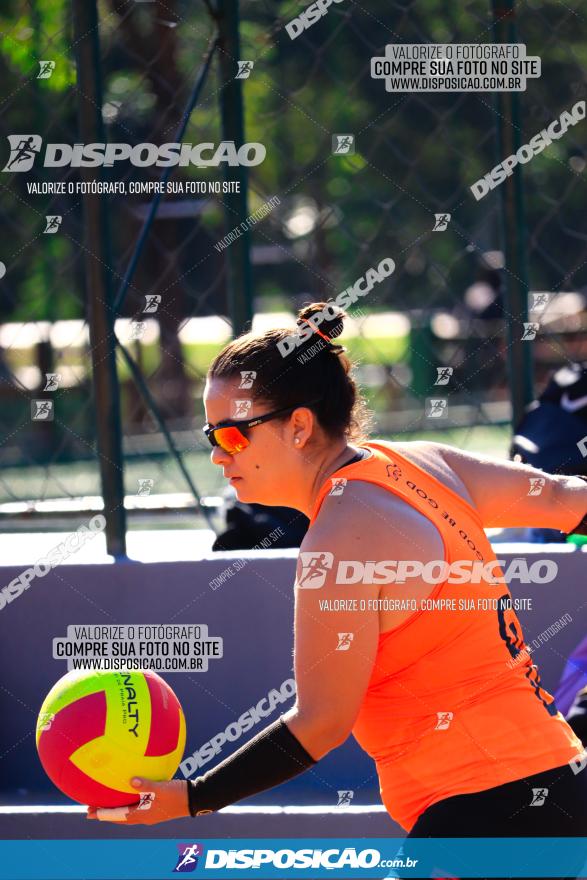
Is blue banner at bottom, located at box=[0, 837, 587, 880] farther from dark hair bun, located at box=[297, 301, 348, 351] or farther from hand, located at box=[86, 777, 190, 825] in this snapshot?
dark hair bun, located at box=[297, 301, 348, 351]

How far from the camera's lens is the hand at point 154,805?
2188mm

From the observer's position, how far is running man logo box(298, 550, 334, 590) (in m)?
2.03

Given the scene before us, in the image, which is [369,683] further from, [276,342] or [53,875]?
[53,875]

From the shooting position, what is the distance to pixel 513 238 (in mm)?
4344

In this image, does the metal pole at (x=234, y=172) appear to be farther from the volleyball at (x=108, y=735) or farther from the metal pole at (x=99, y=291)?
the volleyball at (x=108, y=735)

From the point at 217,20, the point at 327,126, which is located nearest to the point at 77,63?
the point at 217,20

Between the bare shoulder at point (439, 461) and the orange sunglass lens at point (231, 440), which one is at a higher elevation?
the orange sunglass lens at point (231, 440)

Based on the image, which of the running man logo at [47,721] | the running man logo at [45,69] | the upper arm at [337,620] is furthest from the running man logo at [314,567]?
the running man logo at [45,69]

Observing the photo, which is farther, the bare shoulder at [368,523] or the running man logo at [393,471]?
the running man logo at [393,471]

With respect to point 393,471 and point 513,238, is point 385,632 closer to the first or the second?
point 393,471

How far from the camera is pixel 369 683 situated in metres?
2.20

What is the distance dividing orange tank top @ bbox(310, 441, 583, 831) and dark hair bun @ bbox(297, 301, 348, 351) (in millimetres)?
323

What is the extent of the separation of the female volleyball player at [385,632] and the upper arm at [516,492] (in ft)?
0.24

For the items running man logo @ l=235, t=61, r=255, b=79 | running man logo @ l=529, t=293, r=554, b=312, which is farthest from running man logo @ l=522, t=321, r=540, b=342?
running man logo @ l=235, t=61, r=255, b=79
